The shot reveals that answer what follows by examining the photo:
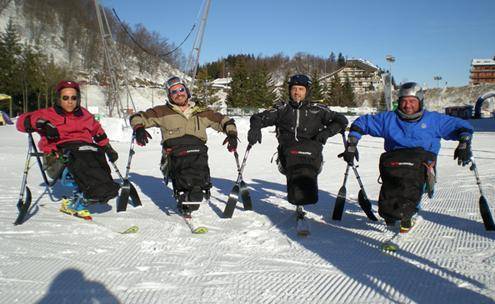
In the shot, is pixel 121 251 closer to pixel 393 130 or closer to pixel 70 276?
pixel 70 276

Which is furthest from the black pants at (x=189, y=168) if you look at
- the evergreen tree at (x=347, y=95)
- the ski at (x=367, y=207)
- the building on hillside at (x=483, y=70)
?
the building on hillside at (x=483, y=70)

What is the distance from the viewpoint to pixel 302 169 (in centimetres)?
461

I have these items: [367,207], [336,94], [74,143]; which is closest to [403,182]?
[367,207]

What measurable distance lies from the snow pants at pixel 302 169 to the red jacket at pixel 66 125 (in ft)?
8.02

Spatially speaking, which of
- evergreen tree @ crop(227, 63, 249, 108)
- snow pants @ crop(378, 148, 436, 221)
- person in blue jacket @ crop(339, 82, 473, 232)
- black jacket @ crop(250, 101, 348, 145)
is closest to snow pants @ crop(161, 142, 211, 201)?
black jacket @ crop(250, 101, 348, 145)

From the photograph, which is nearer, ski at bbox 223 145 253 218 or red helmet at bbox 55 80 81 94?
red helmet at bbox 55 80 81 94

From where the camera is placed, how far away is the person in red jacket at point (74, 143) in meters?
4.45

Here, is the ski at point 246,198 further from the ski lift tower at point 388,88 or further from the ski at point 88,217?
Result: the ski lift tower at point 388,88

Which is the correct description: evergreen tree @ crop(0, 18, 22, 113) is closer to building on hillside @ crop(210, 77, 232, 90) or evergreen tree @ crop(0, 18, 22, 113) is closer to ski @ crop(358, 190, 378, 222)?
building on hillside @ crop(210, 77, 232, 90)

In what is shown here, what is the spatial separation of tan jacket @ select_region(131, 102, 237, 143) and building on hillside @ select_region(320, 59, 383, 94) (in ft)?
306

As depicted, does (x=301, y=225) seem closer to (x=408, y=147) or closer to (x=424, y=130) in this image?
(x=408, y=147)

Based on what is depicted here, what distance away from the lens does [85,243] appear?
394 cm

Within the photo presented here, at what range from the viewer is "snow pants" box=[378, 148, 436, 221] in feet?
12.6

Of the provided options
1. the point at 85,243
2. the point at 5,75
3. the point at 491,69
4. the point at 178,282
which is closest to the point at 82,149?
the point at 85,243
